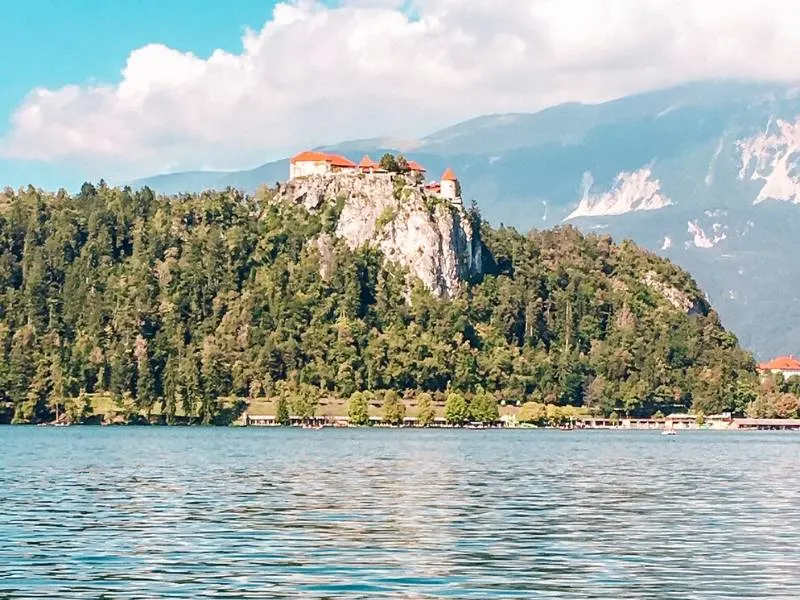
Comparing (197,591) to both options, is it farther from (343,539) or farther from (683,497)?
(683,497)

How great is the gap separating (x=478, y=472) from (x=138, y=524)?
49.1 meters

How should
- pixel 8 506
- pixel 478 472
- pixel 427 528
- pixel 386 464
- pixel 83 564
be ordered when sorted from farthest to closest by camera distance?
pixel 386 464, pixel 478 472, pixel 8 506, pixel 427 528, pixel 83 564

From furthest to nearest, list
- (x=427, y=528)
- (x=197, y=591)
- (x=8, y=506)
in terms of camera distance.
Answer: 1. (x=8, y=506)
2. (x=427, y=528)
3. (x=197, y=591)

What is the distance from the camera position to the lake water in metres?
45.4

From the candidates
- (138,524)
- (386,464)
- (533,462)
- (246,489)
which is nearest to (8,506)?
(138,524)

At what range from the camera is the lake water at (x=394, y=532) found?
45.4 m

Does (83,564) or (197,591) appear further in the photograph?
(83,564)

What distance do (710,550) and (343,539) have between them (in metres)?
12.7

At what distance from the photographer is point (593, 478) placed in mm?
100812

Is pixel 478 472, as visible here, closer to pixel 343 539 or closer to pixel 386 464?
pixel 386 464

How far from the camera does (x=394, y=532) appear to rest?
5950cm

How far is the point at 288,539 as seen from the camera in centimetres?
5681

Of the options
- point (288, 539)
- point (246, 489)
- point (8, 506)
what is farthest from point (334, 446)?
point (288, 539)

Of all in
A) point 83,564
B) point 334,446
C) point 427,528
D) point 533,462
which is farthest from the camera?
point 334,446
